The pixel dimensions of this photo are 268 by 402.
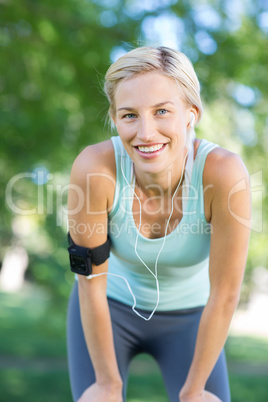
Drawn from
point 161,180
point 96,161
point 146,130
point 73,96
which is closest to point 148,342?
point 161,180

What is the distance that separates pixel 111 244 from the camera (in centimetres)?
213

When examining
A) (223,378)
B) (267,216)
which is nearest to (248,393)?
(267,216)

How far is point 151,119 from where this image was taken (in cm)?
181

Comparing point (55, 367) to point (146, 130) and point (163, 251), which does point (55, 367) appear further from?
point (146, 130)

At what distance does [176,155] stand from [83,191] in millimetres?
376

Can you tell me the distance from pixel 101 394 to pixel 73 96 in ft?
13.7

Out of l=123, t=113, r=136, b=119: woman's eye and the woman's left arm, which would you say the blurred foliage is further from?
l=123, t=113, r=136, b=119: woman's eye

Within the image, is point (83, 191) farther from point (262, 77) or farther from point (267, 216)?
point (267, 216)

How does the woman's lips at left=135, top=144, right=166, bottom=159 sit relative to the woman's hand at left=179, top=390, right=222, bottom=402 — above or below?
above

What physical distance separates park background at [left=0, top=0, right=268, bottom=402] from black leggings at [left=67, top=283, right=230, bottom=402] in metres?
2.67

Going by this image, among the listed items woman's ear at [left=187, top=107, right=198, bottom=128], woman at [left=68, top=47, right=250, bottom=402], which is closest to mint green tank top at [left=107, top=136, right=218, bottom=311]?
woman at [left=68, top=47, right=250, bottom=402]

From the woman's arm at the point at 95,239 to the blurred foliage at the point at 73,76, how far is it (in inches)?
113

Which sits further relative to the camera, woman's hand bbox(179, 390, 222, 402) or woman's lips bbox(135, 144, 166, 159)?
woman's hand bbox(179, 390, 222, 402)

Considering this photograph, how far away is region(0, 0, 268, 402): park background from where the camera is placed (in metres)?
5.02
